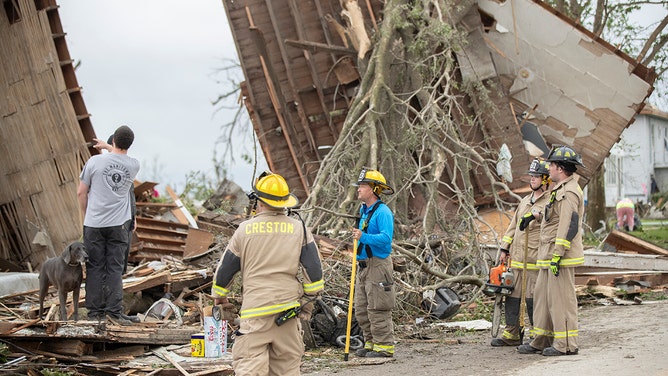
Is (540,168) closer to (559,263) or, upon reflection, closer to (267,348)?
(559,263)

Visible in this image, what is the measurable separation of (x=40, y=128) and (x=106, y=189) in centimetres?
440

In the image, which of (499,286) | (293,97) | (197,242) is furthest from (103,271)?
(293,97)

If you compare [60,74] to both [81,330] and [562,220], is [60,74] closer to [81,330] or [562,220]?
[81,330]

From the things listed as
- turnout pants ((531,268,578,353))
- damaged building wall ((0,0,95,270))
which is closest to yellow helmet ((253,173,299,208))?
turnout pants ((531,268,578,353))

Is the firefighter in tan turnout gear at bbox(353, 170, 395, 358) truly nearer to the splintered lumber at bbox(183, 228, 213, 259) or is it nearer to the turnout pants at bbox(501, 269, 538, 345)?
the turnout pants at bbox(501, 269, 538, 345)

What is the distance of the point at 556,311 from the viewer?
327 inches

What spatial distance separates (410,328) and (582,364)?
2789 millimetres

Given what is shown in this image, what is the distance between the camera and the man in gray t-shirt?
8.39m

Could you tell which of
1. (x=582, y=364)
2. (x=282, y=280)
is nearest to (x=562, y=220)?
(x=582, y=364)

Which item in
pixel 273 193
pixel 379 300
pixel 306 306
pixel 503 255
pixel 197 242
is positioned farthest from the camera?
pixel 197 242

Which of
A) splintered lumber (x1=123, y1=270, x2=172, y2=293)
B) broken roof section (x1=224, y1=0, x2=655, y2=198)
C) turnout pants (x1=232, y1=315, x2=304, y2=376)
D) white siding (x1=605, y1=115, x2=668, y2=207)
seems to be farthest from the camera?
white siding (x1=605, y1=115, x2=668, y2=207)

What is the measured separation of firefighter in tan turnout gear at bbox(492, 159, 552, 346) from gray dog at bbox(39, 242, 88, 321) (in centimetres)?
441

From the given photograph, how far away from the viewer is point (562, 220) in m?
8.33

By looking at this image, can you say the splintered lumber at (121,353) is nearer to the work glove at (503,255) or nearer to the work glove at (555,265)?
the work glove at (503,255)
